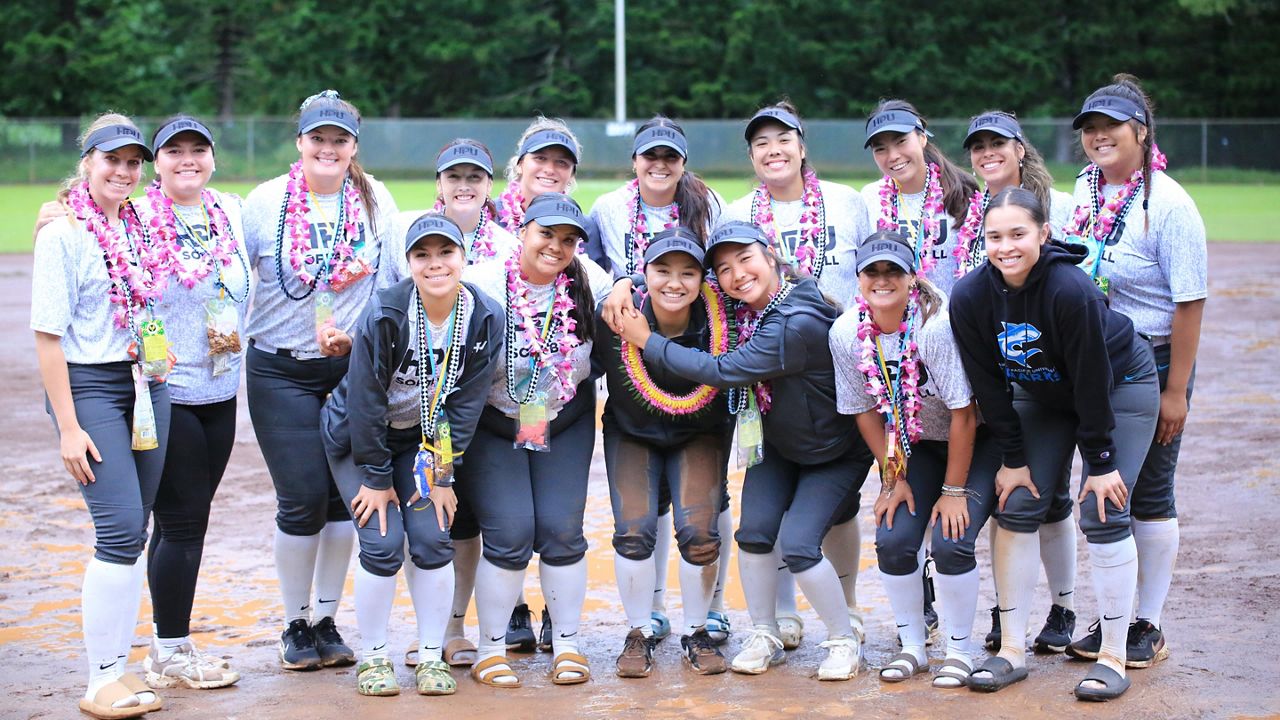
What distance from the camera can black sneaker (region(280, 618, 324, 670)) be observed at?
5.77 m

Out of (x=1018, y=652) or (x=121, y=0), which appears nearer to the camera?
(x=1018, y=652)

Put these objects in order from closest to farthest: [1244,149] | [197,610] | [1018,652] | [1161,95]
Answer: [1018,652] < [197,610] < [1244,149] < [1161,95]

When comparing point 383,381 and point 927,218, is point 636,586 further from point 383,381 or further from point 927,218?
point 927,218

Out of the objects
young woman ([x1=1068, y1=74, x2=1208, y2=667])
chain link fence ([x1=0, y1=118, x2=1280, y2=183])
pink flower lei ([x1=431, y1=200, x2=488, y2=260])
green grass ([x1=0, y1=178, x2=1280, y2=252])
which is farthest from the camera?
chain link fence ([x1=0, y1=118, x2=1280, y2=183])

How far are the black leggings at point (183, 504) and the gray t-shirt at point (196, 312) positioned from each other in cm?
8

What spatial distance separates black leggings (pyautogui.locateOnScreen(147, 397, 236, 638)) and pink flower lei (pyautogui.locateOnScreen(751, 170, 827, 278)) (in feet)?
8.18

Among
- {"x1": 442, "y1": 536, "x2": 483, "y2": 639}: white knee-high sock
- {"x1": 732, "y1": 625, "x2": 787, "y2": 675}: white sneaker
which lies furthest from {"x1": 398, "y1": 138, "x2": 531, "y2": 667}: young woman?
{"x1": 732, "y1": 625, "x2": 787, "y2": 675}: white sneaker

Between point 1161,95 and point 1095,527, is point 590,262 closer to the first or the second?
point 1095,527

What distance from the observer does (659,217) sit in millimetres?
6285

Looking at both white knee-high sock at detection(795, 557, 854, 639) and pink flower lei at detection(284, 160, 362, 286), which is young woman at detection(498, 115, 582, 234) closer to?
pink flower lei at detection(284, 160, 362, 286)

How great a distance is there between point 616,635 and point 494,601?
956 millimetres

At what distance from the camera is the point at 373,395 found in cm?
527

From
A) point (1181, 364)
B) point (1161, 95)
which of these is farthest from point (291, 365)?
point (1161, 95)

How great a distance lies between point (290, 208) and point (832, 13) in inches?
1596
